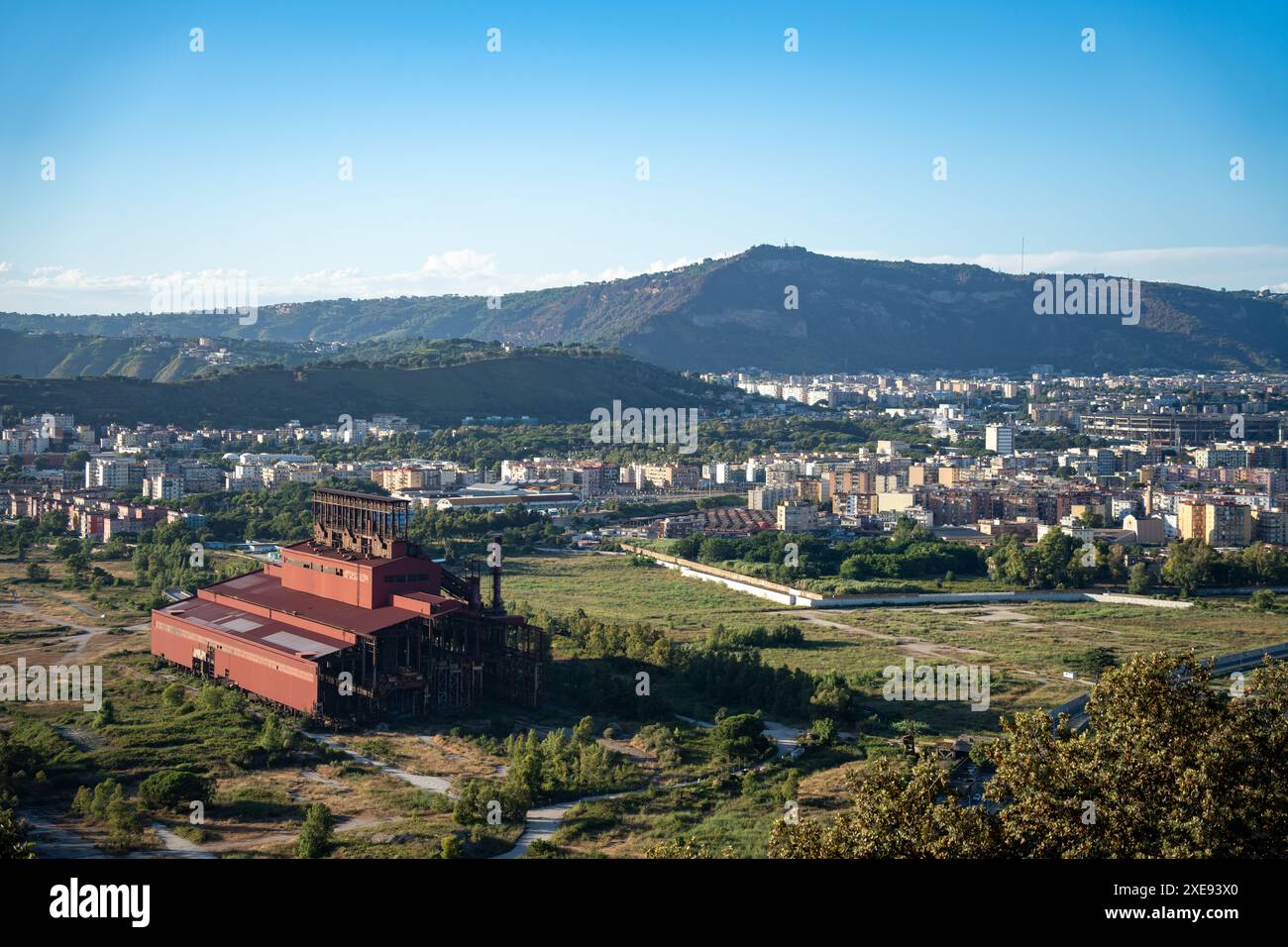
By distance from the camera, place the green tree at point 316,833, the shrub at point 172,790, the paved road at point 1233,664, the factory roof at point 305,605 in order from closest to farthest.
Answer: the green tree at point 316,833, the shrub at point 172,790, the paved road at point 1233,664, the factory roof at point 305,605

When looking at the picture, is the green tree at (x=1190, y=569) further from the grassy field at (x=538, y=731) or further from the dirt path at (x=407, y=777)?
the dirt path at (x=407, y=777)

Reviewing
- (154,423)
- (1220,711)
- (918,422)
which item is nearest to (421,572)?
(1220,711)

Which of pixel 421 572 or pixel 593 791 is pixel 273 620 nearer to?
pixel 421 572

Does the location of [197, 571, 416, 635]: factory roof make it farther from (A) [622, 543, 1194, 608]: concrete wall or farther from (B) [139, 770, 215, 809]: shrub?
(A) [622, 543, 1194, 608]: concrete wall

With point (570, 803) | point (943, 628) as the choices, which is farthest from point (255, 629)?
point (943, 628)

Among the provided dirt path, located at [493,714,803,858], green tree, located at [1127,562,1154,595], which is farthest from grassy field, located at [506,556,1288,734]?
dirt path, located at [493,714,803,858]

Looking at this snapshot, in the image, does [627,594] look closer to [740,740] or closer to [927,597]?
[927,597]

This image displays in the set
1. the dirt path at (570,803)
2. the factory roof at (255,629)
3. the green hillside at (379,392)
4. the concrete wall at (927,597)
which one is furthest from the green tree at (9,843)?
the green hillside at (379,392)
